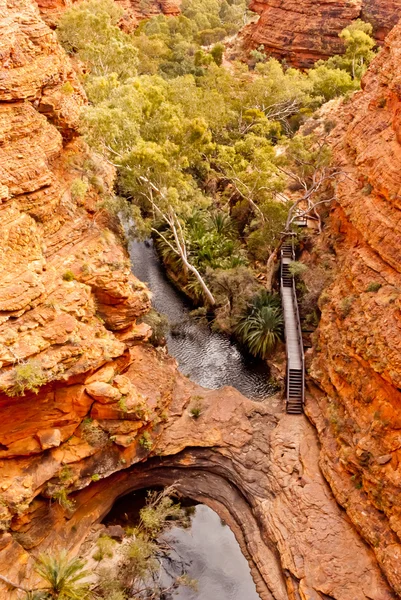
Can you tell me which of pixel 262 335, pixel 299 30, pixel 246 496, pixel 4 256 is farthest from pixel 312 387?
pixel 299 30

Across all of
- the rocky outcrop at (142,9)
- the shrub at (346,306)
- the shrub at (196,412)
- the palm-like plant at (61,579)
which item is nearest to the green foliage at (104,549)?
the palm-like plant at (61,579)

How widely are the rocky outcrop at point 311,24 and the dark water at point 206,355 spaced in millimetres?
34591

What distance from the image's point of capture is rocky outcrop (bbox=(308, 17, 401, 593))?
16.5m

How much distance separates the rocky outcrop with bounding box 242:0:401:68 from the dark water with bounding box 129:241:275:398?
3459 centimetres

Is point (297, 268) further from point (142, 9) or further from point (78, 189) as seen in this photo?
point (142, 9)

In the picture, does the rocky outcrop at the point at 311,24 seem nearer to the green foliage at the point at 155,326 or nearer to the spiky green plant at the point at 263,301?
the spiky green plant at the point at 263,301

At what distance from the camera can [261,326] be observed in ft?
83.5

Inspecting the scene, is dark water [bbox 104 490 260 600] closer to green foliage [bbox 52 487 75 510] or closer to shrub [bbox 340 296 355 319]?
green foliage [bbox 52 487 75 510]

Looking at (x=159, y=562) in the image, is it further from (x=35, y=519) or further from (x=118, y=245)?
(x=118, y=245)

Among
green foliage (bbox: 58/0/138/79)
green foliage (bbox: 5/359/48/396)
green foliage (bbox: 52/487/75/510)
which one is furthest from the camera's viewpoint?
green foliage (bbox: 58/0/138/79)

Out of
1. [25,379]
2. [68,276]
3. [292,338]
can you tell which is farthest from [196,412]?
[25,379]

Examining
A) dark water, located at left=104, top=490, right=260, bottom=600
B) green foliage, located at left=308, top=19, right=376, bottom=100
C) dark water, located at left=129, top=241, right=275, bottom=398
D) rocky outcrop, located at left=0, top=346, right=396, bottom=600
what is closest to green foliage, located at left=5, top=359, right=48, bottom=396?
rocky outcrop, located at left=0, top=346, right=396, bottom=600

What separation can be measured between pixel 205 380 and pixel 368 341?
30.0 ft

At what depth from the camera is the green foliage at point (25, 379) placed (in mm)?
15062
